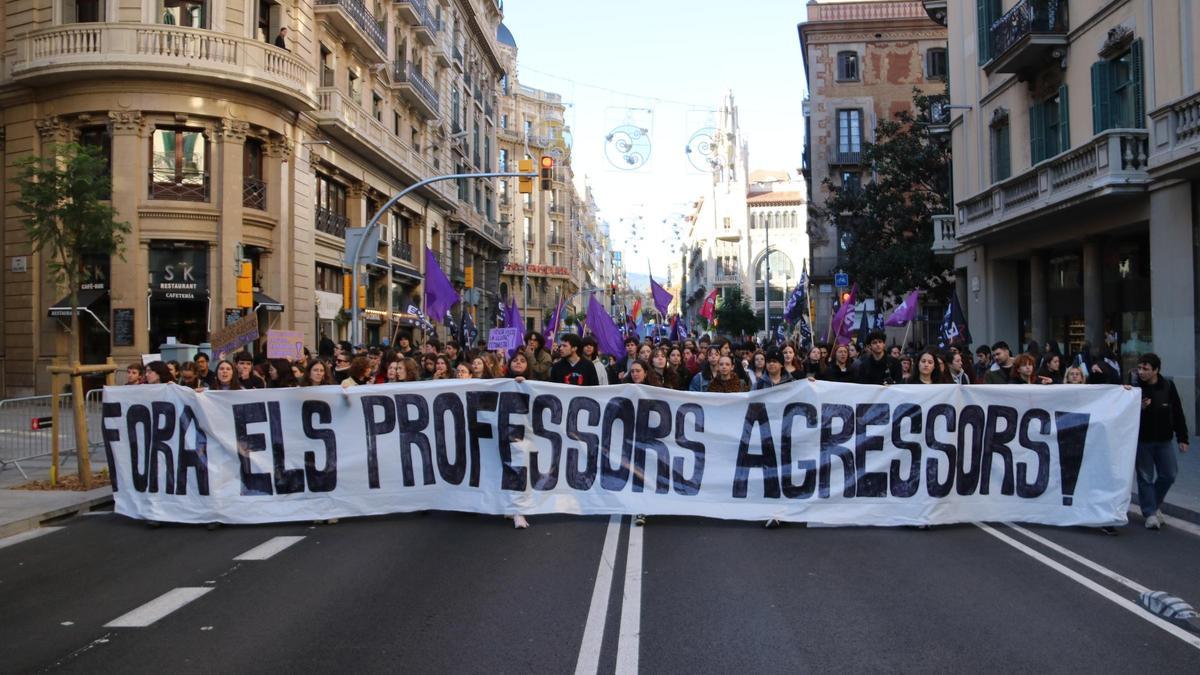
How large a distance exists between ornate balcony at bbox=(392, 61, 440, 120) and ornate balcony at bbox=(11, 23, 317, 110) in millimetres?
13330

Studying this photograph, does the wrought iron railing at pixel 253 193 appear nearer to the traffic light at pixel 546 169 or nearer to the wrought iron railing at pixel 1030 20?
the traffic light at pixel 546 169

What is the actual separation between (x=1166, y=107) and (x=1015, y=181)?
17.1 feet

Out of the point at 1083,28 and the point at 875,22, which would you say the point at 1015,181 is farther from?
the point at 875,22

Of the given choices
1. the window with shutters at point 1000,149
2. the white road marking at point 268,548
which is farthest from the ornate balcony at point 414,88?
the white road marking at point 268,548

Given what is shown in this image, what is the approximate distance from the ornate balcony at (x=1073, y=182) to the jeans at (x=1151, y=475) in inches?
355

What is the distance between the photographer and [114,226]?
69.7 ft

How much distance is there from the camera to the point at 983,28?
890 inches

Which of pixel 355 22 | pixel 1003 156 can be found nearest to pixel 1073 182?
pixel 1003 156

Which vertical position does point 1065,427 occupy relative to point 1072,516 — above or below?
above

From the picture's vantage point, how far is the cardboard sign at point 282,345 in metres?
15.2

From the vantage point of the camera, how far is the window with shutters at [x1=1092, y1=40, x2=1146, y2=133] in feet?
54.7

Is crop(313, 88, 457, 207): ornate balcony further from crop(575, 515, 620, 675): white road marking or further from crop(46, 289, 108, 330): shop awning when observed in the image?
crop(575, 515, 620, 675): white road marking

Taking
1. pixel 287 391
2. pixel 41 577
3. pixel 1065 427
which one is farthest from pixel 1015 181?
pixel 41 577

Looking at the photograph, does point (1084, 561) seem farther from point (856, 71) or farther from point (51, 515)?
point (856, 71)
